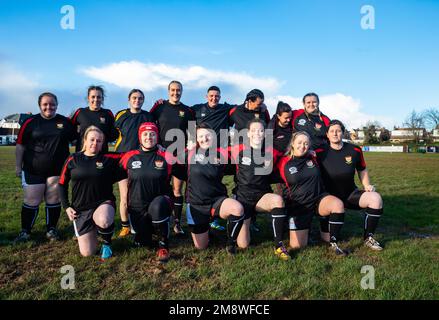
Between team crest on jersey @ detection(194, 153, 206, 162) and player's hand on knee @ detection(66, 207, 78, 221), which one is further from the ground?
team crest on jersey @ detection(194, 153, 206, 162)

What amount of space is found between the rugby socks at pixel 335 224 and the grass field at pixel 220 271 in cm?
30

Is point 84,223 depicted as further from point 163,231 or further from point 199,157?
point 199,157

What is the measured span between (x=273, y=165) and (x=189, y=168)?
1.43 metres

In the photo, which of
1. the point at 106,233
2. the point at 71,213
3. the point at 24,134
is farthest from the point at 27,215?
the point at 106,233

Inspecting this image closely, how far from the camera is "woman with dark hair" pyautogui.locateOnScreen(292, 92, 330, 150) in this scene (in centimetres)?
613

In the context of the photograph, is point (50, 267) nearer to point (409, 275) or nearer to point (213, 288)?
point (213, 288)

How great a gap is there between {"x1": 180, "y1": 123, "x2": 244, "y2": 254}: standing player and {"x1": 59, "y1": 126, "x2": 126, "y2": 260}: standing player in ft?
4.00

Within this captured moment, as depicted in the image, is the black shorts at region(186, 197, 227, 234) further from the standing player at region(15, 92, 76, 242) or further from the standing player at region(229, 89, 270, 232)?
the standing player at region(15, 92, 76, 242)

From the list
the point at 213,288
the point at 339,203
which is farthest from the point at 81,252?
the point at 339,203

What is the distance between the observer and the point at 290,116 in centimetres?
610

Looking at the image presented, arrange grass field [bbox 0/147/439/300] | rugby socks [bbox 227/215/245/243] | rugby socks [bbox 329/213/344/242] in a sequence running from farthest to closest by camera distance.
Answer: rugby socks [bbox 329/213/344/242], rugby socks [bbox 227/215/245/243], grass field [bbox 0/147/439/300]

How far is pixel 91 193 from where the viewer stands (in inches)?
194

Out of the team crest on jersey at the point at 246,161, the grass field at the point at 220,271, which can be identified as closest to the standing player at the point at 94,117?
the grass field at the point at 220,271

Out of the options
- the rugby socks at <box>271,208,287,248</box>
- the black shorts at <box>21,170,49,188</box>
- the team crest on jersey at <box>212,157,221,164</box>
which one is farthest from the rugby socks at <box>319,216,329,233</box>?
the black shorts at <box>21,170,49,188</box>
